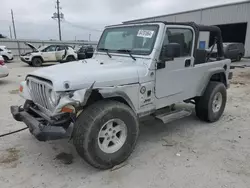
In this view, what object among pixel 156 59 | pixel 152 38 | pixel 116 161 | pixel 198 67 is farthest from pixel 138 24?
pixel 116 161

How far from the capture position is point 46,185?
2.74 m

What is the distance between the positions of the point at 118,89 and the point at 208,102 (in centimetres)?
235

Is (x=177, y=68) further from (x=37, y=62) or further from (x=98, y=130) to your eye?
(x=37, y=62)

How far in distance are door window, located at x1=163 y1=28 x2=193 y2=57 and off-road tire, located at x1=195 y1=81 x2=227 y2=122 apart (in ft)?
3.39

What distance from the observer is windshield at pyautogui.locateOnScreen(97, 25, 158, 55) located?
354 cm

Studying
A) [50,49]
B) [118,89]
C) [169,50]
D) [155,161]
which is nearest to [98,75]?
[118,89]

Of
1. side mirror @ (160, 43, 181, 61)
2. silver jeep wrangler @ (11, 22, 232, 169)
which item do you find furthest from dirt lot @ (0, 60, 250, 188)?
side mirror @ (160, 43, 181, 61)

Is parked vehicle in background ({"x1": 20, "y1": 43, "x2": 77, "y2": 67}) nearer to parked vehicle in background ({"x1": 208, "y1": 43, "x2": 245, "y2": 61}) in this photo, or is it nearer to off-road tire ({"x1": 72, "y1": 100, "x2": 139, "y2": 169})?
parked vehicle in background ({"x1": 208, "y1": 43, "x2": 245, "y2": 61})

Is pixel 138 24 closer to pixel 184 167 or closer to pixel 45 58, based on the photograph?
pixel 184 167

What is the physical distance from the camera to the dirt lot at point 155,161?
2.80 meters

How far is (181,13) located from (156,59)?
23261 mm

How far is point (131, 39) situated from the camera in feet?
12.5

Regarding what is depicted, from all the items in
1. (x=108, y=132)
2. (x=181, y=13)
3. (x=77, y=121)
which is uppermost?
(x=181, y=13)

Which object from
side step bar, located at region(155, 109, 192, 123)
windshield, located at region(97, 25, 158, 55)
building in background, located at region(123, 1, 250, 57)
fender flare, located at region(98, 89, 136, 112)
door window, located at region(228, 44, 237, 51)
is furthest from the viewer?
building in background, located at region(123, 1, 250, 57)
